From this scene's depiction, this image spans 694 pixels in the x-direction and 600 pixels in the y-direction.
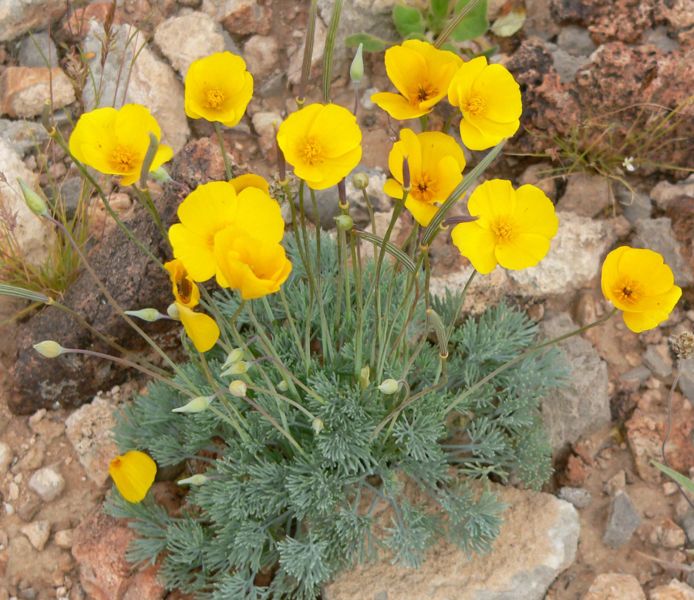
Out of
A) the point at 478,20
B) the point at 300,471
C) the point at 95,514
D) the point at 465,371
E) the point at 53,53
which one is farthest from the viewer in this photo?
the point at 53,53

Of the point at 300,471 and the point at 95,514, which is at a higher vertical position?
the point at 300,471

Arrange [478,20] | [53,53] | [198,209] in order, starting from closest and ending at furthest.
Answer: [198,209], [478,20], [53,53]

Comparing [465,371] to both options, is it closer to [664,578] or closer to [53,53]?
[664,578]

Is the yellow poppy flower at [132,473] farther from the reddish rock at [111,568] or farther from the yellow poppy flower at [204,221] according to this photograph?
the yellow poppy flower at [204,221]

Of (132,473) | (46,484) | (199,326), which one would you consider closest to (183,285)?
(199,326)

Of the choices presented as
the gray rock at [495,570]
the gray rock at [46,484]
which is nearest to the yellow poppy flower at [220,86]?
the gray rock at [495,570]

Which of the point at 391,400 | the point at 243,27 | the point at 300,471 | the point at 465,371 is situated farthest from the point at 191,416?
the point at 243,27
